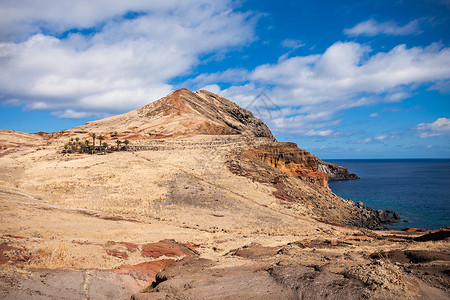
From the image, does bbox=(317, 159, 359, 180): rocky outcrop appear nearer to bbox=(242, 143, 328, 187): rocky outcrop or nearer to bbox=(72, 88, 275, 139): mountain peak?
bbox=(72, 88, 275, 139): mountain peak

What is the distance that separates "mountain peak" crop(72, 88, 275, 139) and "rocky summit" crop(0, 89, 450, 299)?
1552 centimetres

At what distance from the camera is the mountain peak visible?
69.6 m

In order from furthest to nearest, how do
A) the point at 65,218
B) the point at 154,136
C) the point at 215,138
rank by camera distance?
1. the point at 154,136
2. the point at 215,138
3. the point at 65,218

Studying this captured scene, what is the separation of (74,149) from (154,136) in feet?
64.0

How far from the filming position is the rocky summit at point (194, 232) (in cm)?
863

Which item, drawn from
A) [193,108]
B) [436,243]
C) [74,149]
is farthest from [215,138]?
[436,243]

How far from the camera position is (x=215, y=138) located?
191 feet

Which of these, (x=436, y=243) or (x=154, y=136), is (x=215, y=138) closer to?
(x=154, y=136)

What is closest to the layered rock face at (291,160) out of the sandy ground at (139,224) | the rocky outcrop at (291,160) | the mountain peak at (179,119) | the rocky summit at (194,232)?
the rocky outcrop at (291,160)

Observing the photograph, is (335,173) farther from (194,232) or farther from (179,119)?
(194,232)

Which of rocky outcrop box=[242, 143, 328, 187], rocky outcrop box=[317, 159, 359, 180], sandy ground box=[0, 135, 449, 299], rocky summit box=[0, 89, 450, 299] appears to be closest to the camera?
rocky summit box=[0, 89, 450, 299]

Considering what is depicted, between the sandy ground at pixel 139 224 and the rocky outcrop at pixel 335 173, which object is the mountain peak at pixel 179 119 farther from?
the rocky outcrop at pixel 335 173

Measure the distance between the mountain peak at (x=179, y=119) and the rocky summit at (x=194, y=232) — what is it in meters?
15.5

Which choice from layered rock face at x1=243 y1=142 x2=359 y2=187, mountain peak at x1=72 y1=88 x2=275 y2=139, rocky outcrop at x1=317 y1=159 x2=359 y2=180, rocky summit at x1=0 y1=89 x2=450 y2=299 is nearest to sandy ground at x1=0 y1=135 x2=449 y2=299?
rocky summit at x1=0 y1=89 x2=450 y2=299
